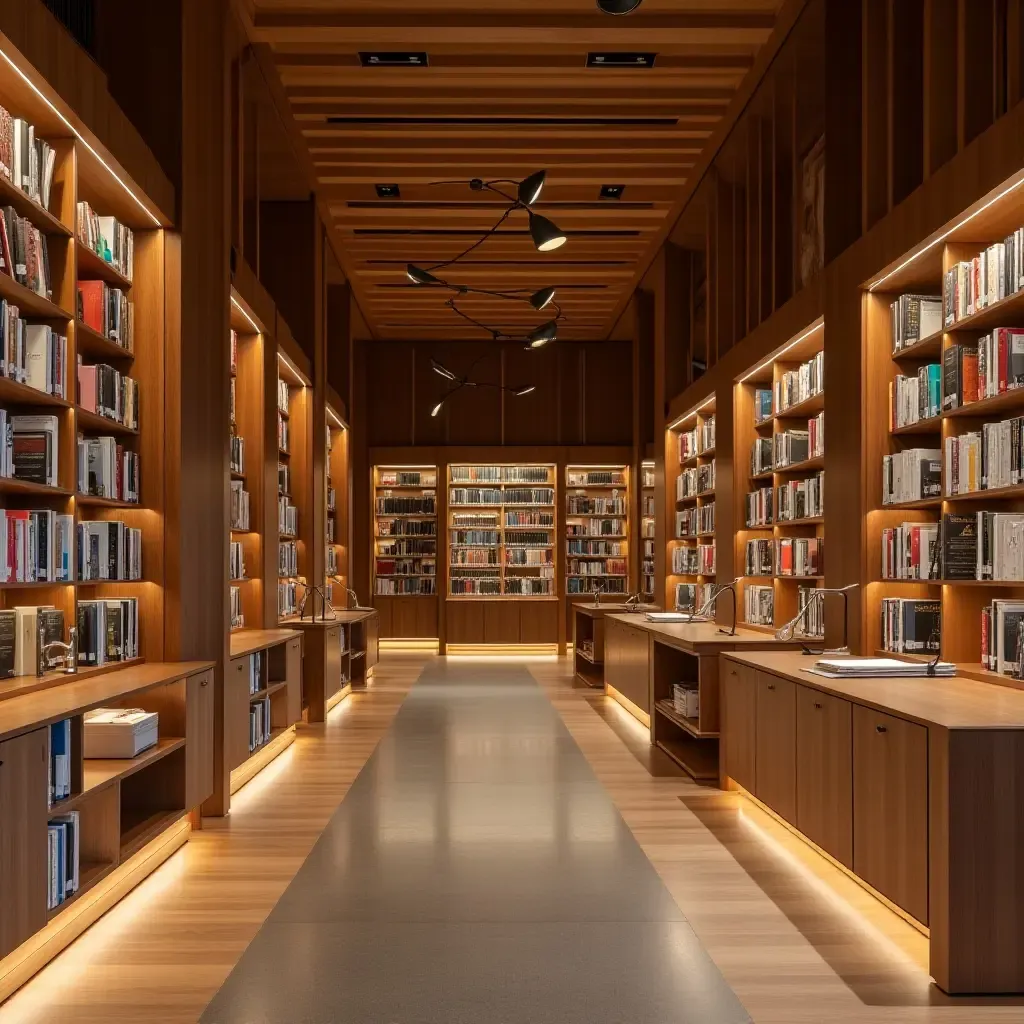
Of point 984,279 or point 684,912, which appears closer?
point 684,912

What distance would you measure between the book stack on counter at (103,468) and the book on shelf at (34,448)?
0.49 metres

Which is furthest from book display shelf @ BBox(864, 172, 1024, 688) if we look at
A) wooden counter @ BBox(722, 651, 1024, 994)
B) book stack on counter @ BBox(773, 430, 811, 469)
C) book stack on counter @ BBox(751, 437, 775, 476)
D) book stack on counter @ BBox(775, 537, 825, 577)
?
book stack on counter @ BBox(751, 437, 775, 476)

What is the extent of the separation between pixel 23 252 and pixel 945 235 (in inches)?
147

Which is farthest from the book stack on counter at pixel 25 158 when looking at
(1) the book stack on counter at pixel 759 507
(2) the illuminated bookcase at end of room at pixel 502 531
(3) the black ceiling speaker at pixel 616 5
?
(2) the illuminated bookcase at end of room at pixel 502 531

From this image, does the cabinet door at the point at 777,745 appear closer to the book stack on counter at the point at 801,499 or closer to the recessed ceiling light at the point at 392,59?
the book stack on counter at the point at 801,499

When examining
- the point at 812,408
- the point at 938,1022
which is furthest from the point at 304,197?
the point at 938,1022

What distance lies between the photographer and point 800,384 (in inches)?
302

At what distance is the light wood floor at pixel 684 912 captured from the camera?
3.40m

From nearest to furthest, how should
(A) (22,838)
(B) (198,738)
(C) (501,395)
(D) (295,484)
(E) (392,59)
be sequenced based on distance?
1. (A) (22,838)
2. (B) (198,738)
3. (E) (392,59)
4. (D) (295,484)
5. (C) (501,395)

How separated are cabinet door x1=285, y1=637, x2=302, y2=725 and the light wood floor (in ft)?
4.32

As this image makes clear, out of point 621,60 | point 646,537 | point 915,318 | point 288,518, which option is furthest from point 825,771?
point 646,537

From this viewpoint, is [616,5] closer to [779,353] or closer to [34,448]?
[34,448]

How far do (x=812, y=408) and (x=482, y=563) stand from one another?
9.62 meters

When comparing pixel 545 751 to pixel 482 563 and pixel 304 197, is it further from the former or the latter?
pixel 482 563
